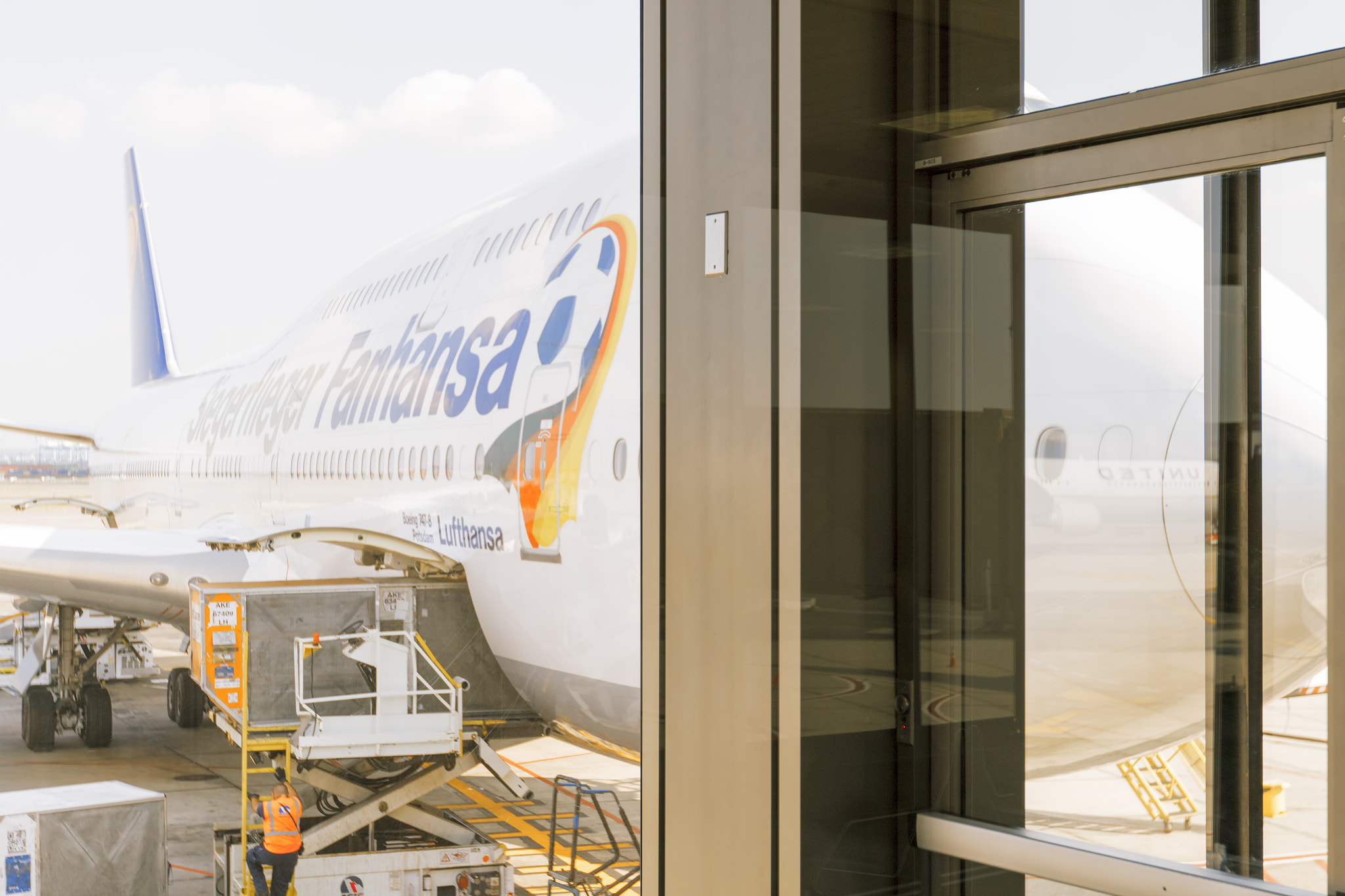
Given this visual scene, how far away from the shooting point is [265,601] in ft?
17.6

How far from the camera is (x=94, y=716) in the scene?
8.91 m

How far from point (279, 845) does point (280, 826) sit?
0.28 feet

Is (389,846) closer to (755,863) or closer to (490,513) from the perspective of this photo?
(490,513)

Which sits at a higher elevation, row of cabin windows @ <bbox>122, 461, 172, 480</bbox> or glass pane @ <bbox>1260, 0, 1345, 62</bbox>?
glass pane @ <bbox>1260, 0, 1345, 62</bbox>

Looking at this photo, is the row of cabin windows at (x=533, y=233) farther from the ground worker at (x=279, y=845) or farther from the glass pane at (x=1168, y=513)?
the glass pane at (x=1168, y=513)

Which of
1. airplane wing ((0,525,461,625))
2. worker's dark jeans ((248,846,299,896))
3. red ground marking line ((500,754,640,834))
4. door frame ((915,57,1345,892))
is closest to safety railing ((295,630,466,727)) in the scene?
worker's dark jeans ((248,846,299,896))

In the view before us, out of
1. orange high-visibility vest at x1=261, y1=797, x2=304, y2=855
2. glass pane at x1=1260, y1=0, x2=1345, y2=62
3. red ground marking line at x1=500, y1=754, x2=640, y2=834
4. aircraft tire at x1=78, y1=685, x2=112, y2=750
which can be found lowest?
red ground marking line at x1=500, y1=754, x2=640, y2=834

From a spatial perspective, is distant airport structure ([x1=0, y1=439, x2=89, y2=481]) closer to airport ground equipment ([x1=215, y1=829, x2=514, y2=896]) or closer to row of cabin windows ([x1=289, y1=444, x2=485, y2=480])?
row of cabin windows ([x1=289, y1=444, x2=485, y2=480])

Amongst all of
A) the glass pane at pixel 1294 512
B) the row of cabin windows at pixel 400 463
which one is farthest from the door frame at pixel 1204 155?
the row of cabin windows at pixel 400 463

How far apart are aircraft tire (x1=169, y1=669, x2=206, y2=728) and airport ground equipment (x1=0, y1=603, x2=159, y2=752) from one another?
33.5 inches

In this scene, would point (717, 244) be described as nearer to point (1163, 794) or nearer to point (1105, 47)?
point (1105, 47)

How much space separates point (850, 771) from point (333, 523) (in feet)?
18.4

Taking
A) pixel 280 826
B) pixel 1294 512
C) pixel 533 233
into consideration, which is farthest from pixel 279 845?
pixel 1294 512

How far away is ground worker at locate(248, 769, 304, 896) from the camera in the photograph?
5.14m
